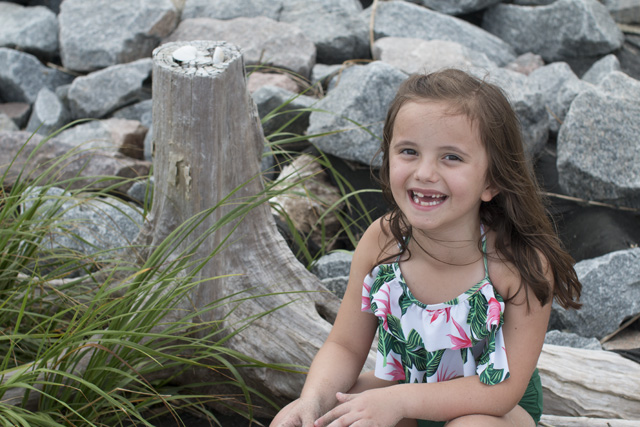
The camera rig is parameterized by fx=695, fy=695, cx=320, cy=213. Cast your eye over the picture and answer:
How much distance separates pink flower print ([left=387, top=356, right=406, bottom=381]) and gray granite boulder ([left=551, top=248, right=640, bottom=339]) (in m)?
1.30

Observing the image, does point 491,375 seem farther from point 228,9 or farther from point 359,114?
point 228,9

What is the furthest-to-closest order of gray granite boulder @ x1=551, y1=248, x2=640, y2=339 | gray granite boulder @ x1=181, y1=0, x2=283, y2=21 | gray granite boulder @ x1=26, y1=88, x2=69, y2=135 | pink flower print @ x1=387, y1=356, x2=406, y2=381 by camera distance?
1. gray granite boulder @ x1=181, y1=0, x2=283, y2=21
2. gray granite boulder @ x1=26, y1=88, x2=69, y2=135
3. gray granite boulder @ x1=551, y1=248, x2=640, y2=339
4. pink flower print @ x1=387, y1=356, x2=406, y2=381

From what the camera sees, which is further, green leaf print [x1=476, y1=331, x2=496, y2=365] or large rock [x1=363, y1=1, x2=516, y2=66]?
large rock [x1=363, y1=1, x2=516, y2=66]

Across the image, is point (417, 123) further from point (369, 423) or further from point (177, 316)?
point (177, 316)

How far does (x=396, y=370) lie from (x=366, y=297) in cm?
23

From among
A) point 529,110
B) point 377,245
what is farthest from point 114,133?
point 377,245

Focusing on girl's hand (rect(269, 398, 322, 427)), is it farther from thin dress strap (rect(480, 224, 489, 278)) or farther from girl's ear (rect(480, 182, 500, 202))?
girl's ear (rect(480, 182, 500, 202))

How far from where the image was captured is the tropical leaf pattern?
169 cm

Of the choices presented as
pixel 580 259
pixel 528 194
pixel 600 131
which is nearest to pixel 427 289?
pixel 528 194

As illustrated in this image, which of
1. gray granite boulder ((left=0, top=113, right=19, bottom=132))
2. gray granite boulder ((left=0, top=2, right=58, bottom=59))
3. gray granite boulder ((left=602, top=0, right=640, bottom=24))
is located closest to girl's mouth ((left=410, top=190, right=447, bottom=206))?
gray granite boulder ((left=0, top=113, right=19, bottom=132))

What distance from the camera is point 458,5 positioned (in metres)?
5.41

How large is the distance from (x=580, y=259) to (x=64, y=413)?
2.36 m

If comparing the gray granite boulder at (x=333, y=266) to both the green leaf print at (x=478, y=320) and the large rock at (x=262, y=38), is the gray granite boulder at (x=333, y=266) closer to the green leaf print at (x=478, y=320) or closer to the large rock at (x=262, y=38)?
the green leaf print at (x=478, y=320)

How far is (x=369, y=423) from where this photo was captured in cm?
165
